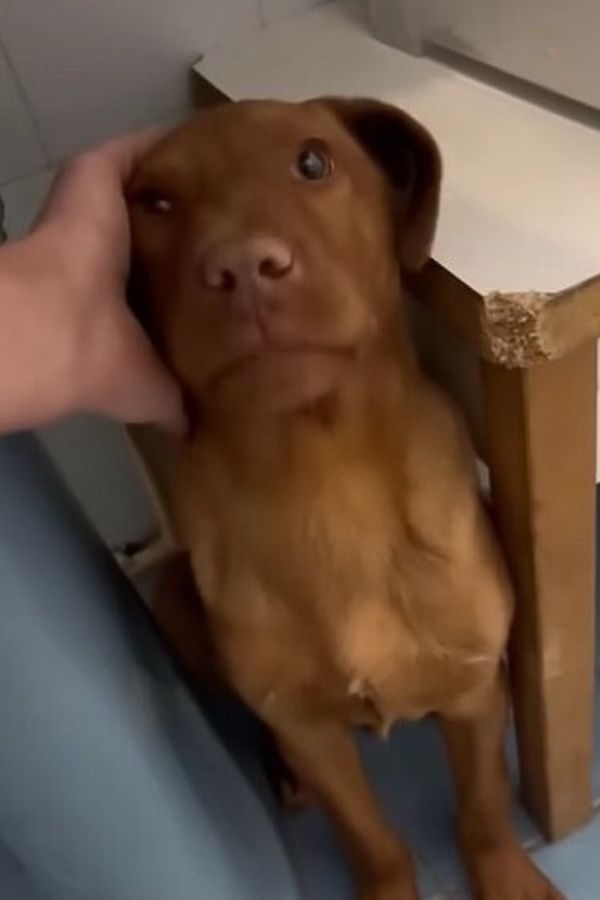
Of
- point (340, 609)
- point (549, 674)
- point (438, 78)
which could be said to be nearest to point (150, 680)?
point (340, 609)

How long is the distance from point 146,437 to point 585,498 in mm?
464

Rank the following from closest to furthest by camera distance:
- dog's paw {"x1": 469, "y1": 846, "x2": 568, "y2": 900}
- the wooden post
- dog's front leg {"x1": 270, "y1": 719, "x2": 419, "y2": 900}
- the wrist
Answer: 1. the wrist
2. the wooden post
3. dog's front leg {"x1": 270, "y1": 719, "x2": 419, "y2": 900}
4. dog's paw {"x1": 469, "y1": 846, "x2": 568, "y2": 900}

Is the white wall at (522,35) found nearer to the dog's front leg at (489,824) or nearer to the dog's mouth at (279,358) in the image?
the dog's mouth at (279,358)

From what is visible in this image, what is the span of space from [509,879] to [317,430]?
45cm

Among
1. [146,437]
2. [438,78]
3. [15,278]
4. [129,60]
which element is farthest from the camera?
[146,437]

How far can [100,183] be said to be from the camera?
2.30 feet

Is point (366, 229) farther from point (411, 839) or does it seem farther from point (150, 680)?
point (411, 839)

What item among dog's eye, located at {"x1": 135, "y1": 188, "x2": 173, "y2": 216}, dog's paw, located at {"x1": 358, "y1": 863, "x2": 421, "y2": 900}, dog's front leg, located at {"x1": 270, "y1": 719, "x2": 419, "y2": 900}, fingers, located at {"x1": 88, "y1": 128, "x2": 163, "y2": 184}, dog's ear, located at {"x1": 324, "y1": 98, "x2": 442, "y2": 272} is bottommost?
dog's paw, located at {"x1": 358, "y1": 863, "x2": 421, "y2": 900}

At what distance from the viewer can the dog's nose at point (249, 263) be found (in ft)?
2.02

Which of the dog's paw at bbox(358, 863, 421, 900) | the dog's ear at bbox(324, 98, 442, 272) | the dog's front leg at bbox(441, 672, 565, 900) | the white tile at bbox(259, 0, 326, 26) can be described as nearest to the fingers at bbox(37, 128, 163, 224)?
the dog's ear at bbox(324, 98, 442, 272)

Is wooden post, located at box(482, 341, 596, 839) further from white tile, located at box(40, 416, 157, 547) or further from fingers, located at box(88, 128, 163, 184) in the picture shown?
white tile, located at box(40, 416, 157, 547)

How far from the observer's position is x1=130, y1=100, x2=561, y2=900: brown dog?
649 millimetres

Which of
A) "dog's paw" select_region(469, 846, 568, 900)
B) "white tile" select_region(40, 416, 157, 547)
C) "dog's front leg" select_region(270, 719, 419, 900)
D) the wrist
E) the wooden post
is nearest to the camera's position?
the wrist

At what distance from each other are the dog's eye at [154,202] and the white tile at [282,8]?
388 mm
